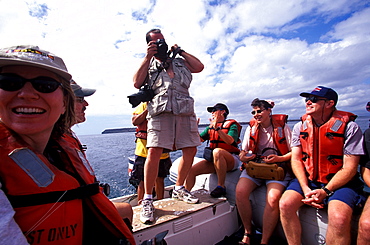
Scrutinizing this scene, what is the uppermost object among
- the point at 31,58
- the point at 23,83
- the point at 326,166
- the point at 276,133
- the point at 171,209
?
the point at 31,58

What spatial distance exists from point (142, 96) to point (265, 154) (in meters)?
1.82

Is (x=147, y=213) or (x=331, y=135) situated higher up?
(x=331, y=135)

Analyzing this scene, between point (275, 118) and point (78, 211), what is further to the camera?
point (275, 118)

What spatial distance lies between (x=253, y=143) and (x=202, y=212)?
1.21 m

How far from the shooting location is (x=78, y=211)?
2.88ft

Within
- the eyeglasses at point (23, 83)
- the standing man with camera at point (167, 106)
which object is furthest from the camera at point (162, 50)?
the eyeglasses at point (23, 83)

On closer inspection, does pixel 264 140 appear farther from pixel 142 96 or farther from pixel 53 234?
pixel 53 234

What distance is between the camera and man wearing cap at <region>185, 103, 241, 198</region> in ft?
9.22

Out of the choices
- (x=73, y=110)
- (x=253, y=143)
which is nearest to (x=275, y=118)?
(x=253, y=143)

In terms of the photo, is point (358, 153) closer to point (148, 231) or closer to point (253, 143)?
point (253, 143)

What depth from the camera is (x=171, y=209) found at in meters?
2.10

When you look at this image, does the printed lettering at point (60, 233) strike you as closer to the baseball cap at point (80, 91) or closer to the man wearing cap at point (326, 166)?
the baseball cap at point (80, 91)

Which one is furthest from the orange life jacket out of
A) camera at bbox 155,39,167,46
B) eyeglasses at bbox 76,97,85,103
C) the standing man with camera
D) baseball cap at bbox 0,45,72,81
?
baseball cap at bbox 0,45,72,81

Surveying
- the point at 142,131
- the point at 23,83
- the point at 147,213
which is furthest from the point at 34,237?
the point at 142,131
